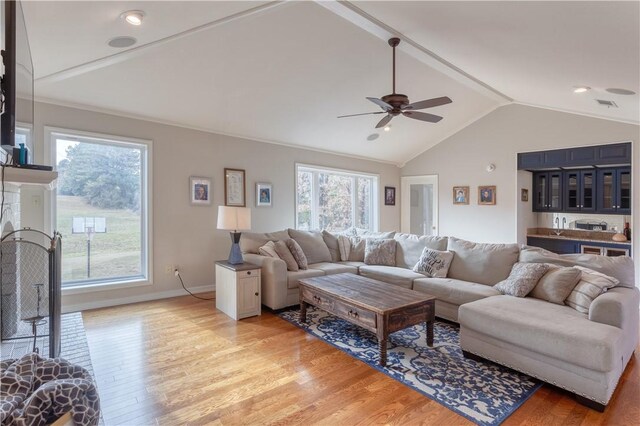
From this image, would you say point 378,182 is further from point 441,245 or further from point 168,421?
point 168,421

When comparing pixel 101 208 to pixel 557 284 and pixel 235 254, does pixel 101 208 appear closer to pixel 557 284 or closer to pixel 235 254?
pixel 235 254

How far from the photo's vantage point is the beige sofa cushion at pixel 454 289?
3.32 metres

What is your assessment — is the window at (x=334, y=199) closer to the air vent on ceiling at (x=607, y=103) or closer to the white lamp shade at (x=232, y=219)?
the white lamp shade at (x=232, y=219)

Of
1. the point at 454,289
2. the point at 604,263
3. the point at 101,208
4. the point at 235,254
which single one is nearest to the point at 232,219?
the point at 235,254

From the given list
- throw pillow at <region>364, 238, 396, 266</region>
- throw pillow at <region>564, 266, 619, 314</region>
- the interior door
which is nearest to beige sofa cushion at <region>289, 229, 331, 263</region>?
throw pillow at <region>364, 238, 396, 266</region>

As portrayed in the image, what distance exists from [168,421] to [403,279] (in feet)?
9.19

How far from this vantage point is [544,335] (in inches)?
90.1

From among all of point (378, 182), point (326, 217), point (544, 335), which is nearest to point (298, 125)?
point (326, 217)

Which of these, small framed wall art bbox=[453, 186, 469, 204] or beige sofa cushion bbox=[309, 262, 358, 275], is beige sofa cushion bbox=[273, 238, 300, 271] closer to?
beige sofa cushion bbox=[309, 262, 358, 275]

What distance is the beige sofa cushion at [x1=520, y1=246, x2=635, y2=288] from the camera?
9.47ft

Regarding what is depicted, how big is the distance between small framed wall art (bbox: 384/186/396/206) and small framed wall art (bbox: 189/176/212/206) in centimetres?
397

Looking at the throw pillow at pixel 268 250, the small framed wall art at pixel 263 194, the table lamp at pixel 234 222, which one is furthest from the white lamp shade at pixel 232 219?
the small framed wall art at pixel 263 194

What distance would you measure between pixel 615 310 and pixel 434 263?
1813 mm

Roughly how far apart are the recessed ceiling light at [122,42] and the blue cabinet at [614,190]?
6.48 metres
